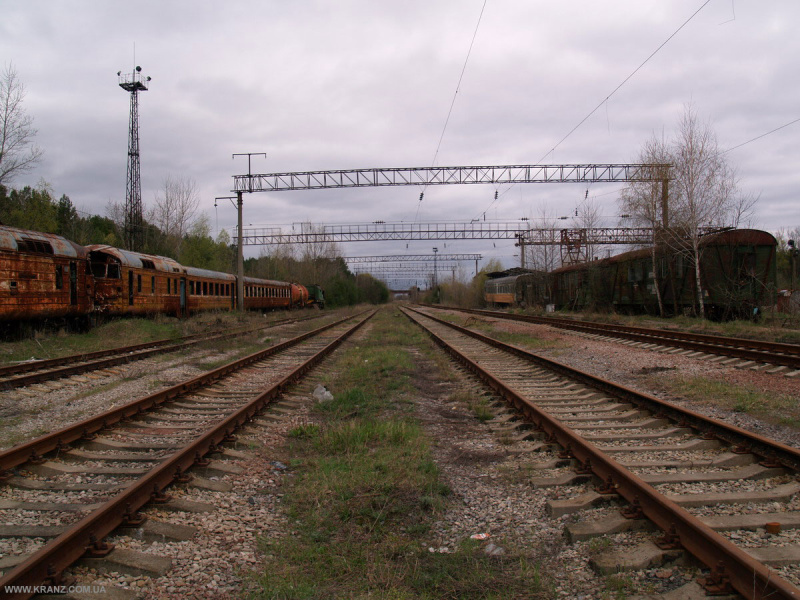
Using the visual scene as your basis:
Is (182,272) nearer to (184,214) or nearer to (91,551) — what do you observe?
(91,551)

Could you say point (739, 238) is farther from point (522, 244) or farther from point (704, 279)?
point (522, 244)

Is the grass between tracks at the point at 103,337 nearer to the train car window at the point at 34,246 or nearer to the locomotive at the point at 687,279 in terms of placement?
the train car window at the point at 34,246

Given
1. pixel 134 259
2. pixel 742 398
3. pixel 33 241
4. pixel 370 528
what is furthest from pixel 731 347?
pixel 134 259

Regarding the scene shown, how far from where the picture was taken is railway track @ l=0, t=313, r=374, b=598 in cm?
302

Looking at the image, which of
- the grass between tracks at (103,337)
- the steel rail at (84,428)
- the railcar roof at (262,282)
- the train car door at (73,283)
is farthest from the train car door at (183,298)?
the steel rail at (84,428)

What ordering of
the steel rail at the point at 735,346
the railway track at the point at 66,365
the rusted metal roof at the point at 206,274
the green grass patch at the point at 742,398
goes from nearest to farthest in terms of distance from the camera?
the green grass patch at the point at 742,398 < the railway track at the point at 66,365 < the steel rail at the point at 735,346 < the rusted metal roof at the point at 206,274

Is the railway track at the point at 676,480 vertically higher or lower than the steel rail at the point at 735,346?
lower

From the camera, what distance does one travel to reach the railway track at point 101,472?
3.02m

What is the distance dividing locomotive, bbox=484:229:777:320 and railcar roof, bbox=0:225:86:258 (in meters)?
21.8

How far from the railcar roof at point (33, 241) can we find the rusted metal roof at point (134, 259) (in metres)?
1.59

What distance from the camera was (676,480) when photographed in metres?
4.11

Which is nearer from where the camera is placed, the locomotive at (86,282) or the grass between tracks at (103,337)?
the grass between tracks at (103,337)

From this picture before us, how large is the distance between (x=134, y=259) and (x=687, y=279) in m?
22.0

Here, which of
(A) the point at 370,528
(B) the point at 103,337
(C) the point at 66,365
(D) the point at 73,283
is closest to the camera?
(A) the point at 370,528
